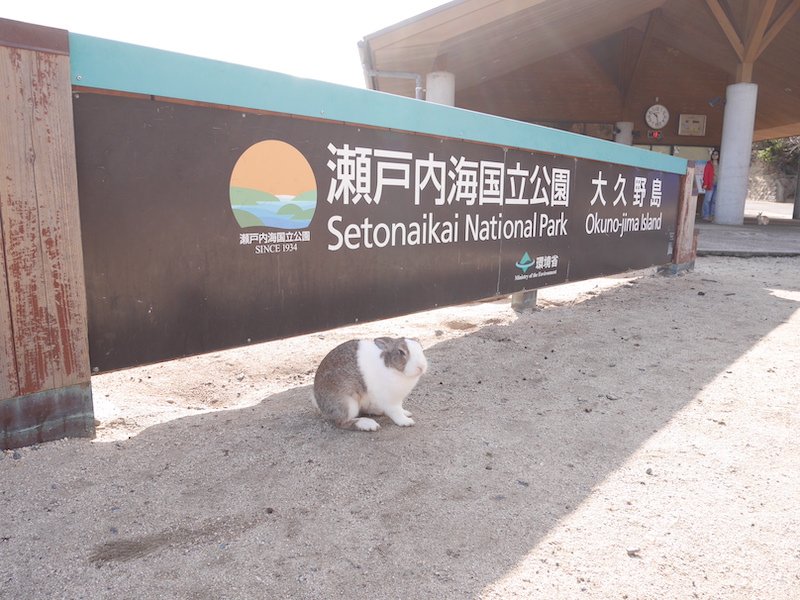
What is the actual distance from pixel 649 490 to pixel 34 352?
282 centimetres

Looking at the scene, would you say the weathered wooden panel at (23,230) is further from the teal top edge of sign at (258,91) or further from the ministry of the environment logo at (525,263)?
the ministry of the environment logo at (525,263)

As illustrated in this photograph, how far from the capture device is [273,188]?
134 inches

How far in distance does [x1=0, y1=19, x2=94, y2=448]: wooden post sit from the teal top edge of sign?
0.56 ft

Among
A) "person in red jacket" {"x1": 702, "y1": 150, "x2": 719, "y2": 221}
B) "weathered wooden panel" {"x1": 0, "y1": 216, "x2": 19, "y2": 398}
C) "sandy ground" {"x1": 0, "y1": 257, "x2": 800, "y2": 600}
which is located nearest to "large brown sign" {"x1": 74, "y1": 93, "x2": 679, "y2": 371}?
"weathered wooden panel" {"x1": 0, "y1": 216, "x2": 19, "y2": 398}

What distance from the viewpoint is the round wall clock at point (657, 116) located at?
1994 centimetres

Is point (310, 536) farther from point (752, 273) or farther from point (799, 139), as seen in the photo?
point (799, 139)

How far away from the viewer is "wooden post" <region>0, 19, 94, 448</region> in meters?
2.41

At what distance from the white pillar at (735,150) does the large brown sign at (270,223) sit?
12.2 metres

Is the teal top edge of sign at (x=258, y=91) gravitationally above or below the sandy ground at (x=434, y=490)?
above

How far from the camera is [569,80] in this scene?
19.4 m

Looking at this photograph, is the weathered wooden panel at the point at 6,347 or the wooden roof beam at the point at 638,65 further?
the wooden roof beam at the point at 638,65

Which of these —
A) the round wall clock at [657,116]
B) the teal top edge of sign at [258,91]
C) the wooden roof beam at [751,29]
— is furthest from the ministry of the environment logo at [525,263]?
the round wall clock at [657,116]

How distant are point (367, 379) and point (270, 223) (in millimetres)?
1129

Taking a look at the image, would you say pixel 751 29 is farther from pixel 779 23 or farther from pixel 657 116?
pixel 657 116
